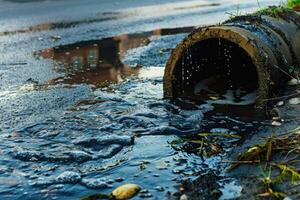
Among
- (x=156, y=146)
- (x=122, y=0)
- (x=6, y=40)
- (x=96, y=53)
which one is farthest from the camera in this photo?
(x=122, y=0)

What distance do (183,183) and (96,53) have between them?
201 inches

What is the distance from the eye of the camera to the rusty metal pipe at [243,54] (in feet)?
15.0

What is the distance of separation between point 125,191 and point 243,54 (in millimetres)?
3232

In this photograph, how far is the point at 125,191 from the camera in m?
3.03

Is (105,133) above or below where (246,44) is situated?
below

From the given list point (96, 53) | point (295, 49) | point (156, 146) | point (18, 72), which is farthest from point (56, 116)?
point (96, 53)

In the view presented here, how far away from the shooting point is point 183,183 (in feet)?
10.5

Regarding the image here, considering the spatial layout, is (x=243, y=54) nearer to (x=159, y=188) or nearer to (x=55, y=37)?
(x=159, y=188)

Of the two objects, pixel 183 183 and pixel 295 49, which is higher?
pixel 295 49

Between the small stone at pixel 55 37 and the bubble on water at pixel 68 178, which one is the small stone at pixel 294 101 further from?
the small stone at pixel 55 37

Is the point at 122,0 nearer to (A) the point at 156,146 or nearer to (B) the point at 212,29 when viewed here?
(B) the point at 212,29

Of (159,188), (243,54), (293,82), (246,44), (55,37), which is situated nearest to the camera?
(159,188)

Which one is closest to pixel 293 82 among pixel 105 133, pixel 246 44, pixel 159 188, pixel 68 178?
pixel 246 44

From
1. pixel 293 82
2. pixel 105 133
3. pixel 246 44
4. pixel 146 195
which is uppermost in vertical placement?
pixel 246 44
